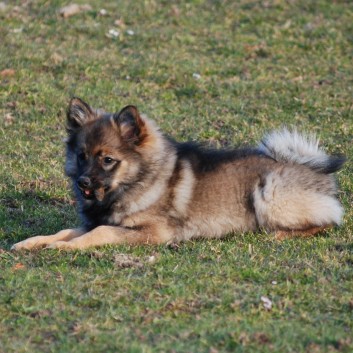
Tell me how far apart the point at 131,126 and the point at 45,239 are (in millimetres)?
1196

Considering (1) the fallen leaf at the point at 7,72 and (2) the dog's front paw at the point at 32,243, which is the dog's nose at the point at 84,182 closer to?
(2) the dog's front paw at the point at 32,243

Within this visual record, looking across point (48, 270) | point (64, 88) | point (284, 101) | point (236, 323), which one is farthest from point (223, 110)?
point (236, 323)

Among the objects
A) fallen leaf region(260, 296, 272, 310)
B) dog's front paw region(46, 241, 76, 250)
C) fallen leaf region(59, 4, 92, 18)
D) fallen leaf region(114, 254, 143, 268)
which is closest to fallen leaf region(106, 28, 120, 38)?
fallen leaf region(59, 4, 92, 18)

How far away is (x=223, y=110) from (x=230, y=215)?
170 inches

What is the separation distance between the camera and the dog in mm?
7105

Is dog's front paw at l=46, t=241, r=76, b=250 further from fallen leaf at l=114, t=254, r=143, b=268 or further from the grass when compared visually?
fallen leaf at l=114, t=254, r=143, b=268

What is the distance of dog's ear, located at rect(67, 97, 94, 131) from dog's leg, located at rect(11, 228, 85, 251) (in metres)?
0.89

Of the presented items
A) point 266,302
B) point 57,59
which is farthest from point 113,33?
point 266,302

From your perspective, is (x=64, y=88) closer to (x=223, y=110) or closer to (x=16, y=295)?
(x=223, y=110)

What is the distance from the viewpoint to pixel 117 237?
704 cm

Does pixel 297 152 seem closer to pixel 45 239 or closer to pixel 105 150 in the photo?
pixel 105 150

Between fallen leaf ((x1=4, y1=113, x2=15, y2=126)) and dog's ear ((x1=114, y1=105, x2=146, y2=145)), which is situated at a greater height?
dog's ear ((x1=114, y1=105, x2=146, y2=145))

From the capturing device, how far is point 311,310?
5648 millimetres

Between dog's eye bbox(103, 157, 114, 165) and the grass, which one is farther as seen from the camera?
dog's eye bbox(103, 157, 114, 165)
